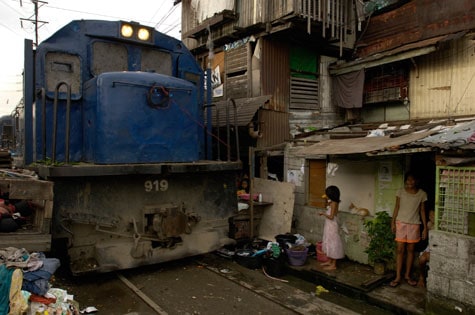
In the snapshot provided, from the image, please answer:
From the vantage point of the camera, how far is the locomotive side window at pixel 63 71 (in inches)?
215

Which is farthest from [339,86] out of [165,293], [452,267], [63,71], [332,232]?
[165,293]

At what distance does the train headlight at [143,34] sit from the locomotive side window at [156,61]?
0.22 meters

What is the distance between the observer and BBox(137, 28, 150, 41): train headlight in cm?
611

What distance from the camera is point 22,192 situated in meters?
4.25

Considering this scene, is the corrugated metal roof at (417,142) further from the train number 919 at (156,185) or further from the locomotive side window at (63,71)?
the locomotive side window at (63,71)

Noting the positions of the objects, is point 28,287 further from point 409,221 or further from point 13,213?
point 409,221

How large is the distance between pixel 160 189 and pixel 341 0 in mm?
7226

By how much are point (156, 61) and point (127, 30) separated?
71 centimetres

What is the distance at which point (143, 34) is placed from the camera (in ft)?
20.2

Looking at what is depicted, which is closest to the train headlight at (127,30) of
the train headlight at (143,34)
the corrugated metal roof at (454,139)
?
the train headlight at (143,34)

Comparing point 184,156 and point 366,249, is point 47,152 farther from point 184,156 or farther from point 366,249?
point 366,249

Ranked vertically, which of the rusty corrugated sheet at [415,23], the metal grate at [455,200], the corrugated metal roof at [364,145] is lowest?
the metal grate at [455,200]

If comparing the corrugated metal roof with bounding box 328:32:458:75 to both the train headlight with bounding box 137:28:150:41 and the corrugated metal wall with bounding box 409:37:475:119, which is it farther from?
the train headlight with bounding box 137:28:150:41

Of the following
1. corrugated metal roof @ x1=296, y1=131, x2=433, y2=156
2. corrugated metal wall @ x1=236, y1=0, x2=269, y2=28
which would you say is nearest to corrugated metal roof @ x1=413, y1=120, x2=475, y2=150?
corrugated metal roof @ x1=296, y1=131, x2=433, y2=156
